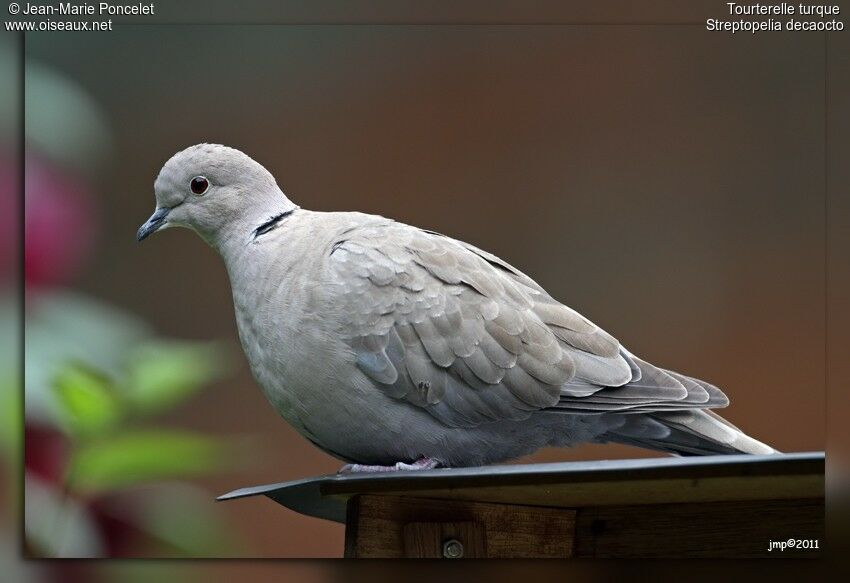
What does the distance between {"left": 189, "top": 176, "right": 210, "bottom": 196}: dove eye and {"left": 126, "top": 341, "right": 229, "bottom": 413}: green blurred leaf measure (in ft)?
2.60

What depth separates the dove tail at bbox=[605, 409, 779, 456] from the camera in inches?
115

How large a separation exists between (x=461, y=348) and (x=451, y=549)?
0.53 metres

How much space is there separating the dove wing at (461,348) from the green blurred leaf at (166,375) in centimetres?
50

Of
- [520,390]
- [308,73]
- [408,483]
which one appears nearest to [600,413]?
[520,390]

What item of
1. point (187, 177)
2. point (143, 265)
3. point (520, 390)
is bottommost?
point (520, 390)

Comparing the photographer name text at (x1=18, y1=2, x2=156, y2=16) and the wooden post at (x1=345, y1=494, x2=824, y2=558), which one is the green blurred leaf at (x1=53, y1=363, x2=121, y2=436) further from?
the photographer name text at (x1=18, y1=2, x2=156, y2=16)

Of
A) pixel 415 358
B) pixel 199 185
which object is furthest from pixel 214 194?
pixel 415 358

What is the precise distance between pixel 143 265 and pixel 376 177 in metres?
0.85

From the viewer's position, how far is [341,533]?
11.5 ft

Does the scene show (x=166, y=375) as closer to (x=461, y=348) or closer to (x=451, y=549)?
(x=461, y=348)

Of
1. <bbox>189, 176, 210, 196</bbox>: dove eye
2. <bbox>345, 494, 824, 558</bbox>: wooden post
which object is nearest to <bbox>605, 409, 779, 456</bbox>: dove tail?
<bbox>345, 494, 824, 558</bbox>: wooden post

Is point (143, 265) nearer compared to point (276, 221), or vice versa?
point (276, 221)

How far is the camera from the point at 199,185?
3.12 meters

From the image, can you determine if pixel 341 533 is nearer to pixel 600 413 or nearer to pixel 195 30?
pixel 600 413
